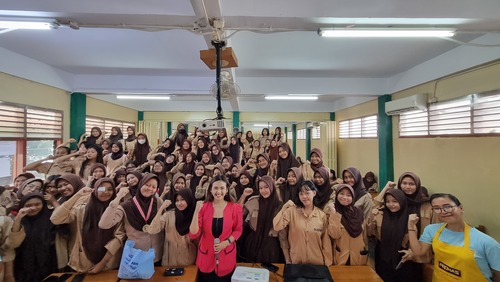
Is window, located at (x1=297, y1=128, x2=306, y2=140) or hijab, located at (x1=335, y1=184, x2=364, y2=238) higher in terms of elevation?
window, located at (x1=297, y1=128, x2=306, y2=140)

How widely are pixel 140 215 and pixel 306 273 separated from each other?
1.56 metres

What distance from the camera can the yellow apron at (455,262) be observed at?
63.1 inches

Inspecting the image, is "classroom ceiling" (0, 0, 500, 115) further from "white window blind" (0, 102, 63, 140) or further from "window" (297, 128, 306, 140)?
"window" (297, 128, 306, 140)

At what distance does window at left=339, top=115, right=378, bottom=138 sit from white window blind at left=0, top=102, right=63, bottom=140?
23.4ft

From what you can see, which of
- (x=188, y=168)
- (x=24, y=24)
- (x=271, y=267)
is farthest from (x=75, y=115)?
(x=271, y=267)

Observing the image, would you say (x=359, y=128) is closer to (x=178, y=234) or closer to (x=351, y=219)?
(x=351, y=219)

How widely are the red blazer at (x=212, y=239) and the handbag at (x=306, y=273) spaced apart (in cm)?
50

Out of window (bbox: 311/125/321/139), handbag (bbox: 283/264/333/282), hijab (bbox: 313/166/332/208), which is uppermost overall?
window (bbox: 311/125/321/139)

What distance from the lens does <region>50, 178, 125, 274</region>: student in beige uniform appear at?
2006mm

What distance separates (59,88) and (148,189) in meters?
4.02

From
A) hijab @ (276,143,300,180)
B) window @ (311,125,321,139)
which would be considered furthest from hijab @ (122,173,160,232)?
window @ (311,125,321,139)

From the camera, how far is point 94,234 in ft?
6.76

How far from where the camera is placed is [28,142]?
13.3 ft

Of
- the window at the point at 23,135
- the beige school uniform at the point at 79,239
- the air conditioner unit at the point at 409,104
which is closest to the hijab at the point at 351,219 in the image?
the beige school uniform at the point at 79,239
